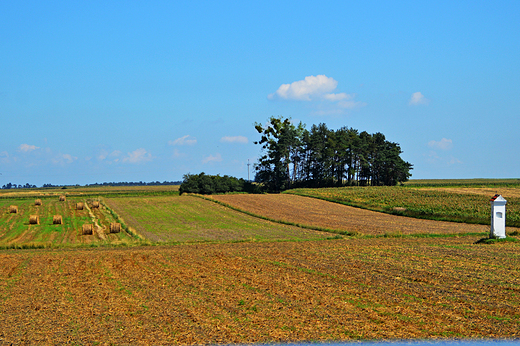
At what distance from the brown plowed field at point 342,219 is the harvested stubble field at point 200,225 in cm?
285

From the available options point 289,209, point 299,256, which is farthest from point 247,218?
point 299,256

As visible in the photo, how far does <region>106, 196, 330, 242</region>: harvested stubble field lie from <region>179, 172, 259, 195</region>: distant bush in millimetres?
26379

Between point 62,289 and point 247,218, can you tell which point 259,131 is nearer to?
point 247,218

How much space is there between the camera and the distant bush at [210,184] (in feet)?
268

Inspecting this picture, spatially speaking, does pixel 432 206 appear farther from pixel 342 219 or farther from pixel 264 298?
pixel 264 298

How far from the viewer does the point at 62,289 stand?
1326cm

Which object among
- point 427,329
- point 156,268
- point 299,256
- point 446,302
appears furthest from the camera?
point 299,256

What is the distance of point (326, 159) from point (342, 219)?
187 feet

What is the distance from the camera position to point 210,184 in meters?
83.1

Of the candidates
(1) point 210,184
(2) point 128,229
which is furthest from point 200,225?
(1) point 210,184

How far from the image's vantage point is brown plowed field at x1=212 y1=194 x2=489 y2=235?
1241 inches

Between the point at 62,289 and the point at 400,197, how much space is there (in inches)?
1985

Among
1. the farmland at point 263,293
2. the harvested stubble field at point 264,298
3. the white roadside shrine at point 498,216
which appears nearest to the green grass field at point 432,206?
the farmland at point 263,293

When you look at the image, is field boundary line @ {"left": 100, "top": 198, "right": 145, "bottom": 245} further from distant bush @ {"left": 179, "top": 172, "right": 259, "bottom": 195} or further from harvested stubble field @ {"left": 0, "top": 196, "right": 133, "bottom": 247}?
Result: distant bush @ {"left": 179, "top": 172, "right": 259, "bottom": 195}
